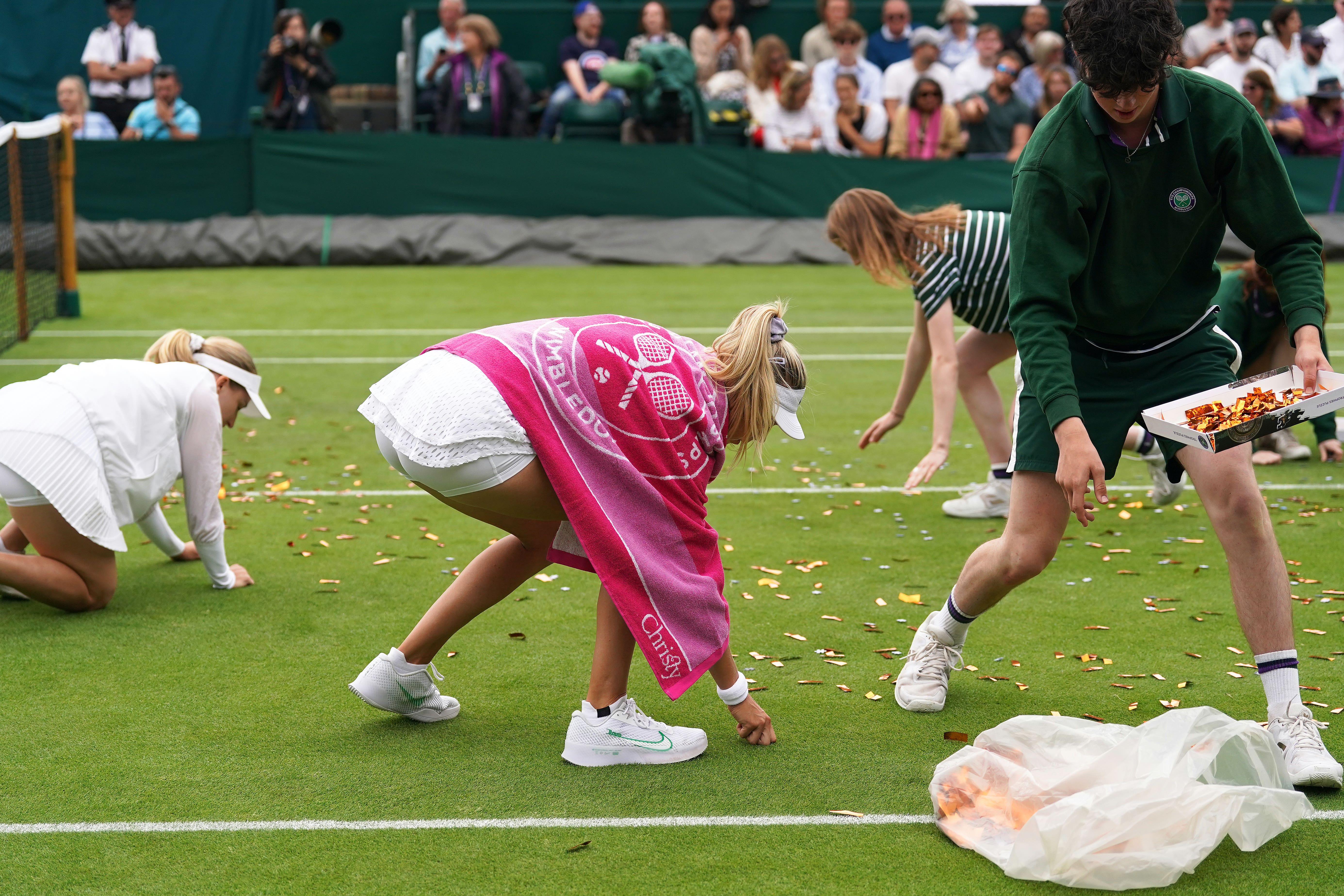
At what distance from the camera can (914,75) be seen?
1684 centimetres

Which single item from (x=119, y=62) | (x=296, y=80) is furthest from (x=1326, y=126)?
(x=119, y=62)

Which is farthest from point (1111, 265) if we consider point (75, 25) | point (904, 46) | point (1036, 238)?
point (75, 25)

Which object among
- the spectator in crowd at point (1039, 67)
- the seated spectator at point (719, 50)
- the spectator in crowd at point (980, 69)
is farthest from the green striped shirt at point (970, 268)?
the seated spectator at point (719, 50)

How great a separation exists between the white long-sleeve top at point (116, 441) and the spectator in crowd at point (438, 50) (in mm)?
12731

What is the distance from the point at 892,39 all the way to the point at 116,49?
9609mm

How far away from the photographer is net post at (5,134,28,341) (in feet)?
35.8

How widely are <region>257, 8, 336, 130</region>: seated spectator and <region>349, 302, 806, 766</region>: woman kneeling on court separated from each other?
1380 cm

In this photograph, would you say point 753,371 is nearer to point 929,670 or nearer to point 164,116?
point 929,670

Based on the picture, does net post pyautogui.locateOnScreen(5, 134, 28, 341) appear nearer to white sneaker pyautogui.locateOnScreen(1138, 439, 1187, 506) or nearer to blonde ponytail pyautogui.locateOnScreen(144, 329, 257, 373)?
blonde ponytail pyautogui.locateOnScreen(144, 329, 257, 373)

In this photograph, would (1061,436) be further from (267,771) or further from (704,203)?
(704,203)

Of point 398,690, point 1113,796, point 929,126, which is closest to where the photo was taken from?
point 1113,796

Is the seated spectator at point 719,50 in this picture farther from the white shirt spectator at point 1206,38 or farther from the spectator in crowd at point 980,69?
the white shirt spectator at point 1206,38

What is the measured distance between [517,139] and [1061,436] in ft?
43.9

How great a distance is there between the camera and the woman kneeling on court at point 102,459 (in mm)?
4535
